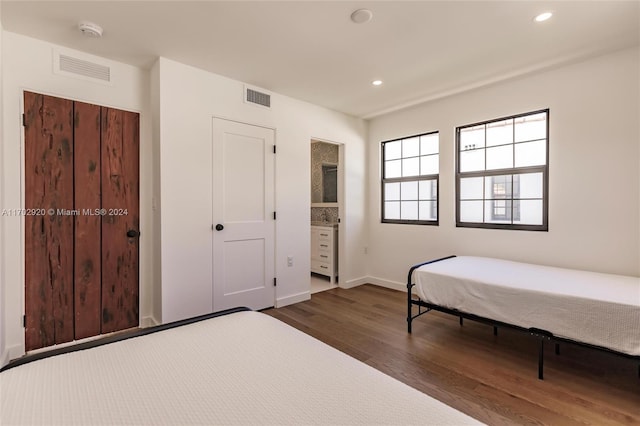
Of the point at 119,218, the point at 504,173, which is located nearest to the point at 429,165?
the point at 504,173

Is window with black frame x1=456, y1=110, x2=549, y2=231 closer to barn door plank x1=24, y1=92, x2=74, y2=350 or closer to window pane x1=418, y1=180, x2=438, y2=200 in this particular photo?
window pane x1=418, y1=180, x2=438, y2=200

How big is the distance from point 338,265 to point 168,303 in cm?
247

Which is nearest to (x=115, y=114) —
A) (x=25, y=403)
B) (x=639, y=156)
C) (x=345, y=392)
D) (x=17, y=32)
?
(x=17, y=32)

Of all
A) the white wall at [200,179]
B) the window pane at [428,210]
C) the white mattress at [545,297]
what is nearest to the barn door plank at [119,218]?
the white wall at [200,179]

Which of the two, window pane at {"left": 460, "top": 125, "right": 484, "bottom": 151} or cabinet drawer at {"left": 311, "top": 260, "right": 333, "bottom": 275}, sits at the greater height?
window pane at {"left": 460, "top": 125, "right": 484, "bottom": 151}

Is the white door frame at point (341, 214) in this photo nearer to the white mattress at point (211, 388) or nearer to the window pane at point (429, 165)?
the window pane at point (429, 165)

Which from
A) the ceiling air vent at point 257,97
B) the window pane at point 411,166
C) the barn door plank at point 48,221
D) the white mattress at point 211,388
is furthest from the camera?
the window pane at point 411,166

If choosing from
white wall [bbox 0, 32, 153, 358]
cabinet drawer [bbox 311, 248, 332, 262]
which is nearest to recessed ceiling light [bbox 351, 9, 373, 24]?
white wall [bbox 0, 32, 153, 358]

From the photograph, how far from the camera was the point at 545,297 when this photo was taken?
2158mm

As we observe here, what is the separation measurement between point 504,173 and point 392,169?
5.03 ft

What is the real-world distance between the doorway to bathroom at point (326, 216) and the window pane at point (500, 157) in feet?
6.16

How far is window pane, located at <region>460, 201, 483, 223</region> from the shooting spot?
11.9 ft

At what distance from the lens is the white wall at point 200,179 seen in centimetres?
284

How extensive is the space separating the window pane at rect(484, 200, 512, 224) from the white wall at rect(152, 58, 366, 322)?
2148 millimetres
